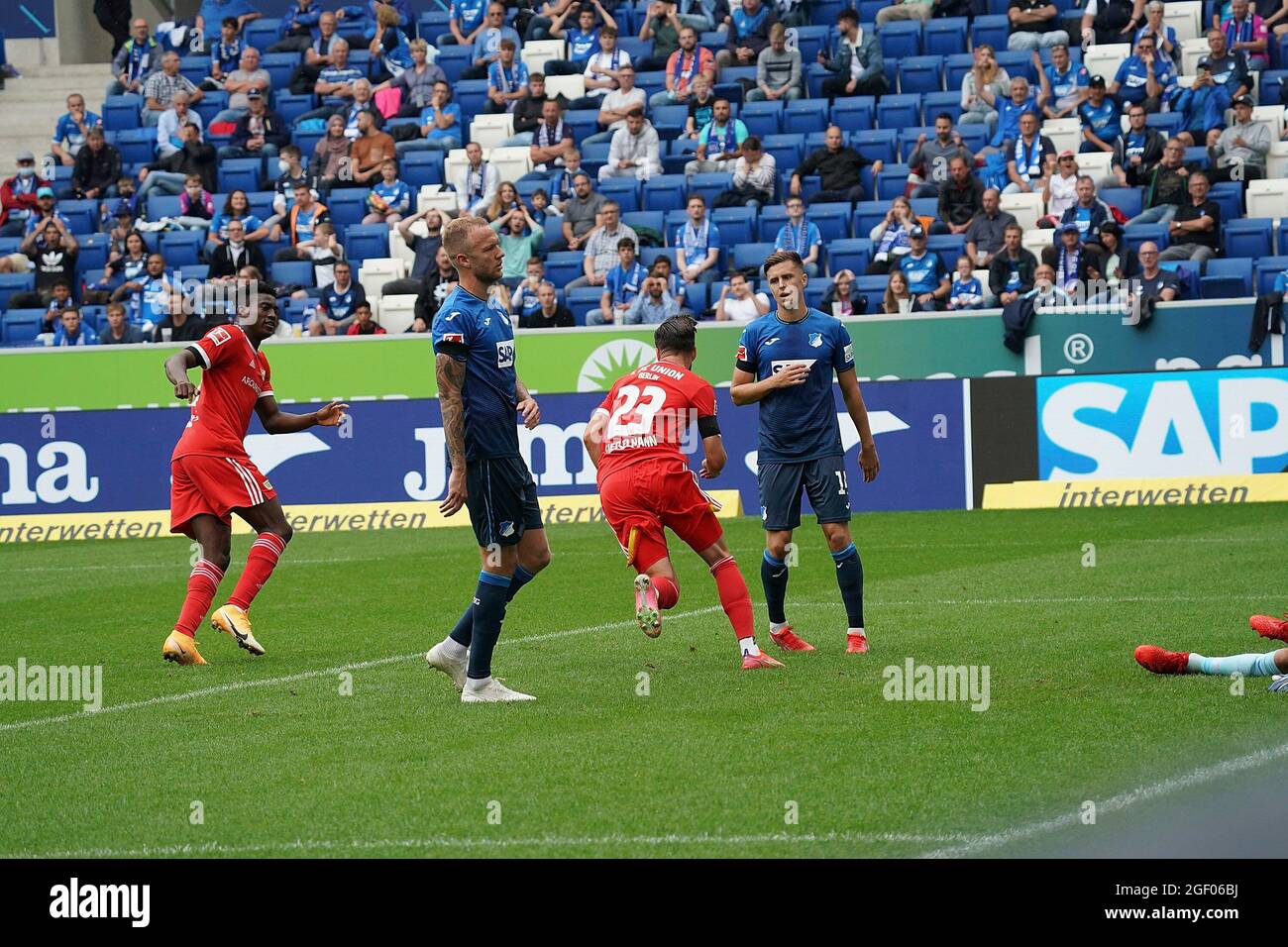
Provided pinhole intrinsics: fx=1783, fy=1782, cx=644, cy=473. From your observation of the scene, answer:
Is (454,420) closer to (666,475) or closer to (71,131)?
(666,475)

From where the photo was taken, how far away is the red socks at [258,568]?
1073 cm

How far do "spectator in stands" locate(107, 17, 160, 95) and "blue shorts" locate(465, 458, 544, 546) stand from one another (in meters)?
23.7

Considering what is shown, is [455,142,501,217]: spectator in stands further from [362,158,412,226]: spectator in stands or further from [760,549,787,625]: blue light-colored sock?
[760,549,787,625]: blue light-colored sock

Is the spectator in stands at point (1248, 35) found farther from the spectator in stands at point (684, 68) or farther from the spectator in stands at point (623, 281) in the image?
the spectator in stands at point (623, 281)

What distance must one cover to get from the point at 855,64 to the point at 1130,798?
68.8 feet

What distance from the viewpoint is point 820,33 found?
87.0 ft

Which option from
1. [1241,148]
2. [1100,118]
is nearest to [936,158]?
[1100,118]

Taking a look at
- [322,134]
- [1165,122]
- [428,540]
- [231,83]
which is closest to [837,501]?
[428,540]

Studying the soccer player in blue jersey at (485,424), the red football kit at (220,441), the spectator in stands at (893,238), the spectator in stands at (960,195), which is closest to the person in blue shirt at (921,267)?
the spectator in stands at (893,238)

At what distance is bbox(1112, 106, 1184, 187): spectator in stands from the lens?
23100 millimetres

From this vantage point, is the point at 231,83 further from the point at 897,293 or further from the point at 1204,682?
the point at 1204,682

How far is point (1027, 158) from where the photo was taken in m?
23.9

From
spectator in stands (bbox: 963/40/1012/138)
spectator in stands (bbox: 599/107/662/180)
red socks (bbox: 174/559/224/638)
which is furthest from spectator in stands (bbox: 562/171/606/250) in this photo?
red socks (bbox: 174/559/224/638)

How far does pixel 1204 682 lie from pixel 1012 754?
1836 mm
